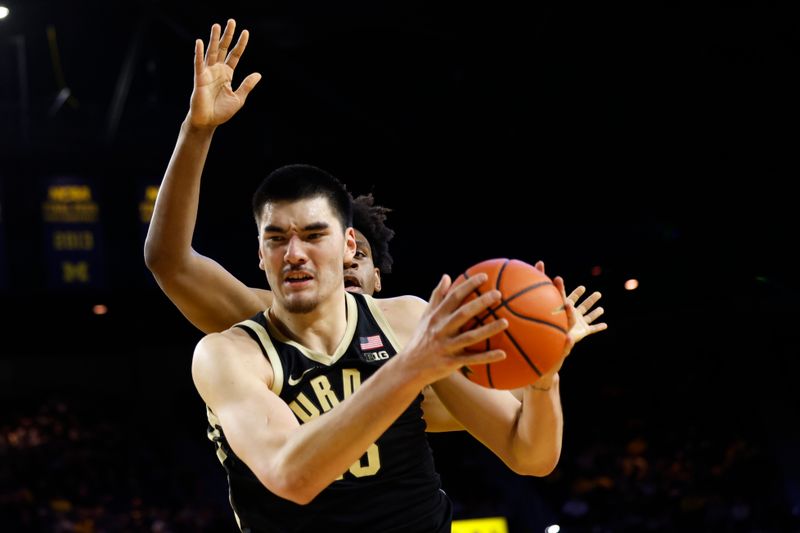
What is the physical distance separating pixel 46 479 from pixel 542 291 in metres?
9.82

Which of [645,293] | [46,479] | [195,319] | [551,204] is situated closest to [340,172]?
[551,204]

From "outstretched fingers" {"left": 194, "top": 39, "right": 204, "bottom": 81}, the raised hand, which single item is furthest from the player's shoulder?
"outstretched fingers" {"left": 194, "top": 39, "right": 204, "bottom": 81}

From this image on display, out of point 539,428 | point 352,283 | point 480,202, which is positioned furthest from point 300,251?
point 480,202

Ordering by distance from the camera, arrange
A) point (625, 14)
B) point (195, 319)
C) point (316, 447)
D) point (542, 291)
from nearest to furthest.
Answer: point (316, 447)
point (542, 291)
point (195, 319)
point (625, 14)

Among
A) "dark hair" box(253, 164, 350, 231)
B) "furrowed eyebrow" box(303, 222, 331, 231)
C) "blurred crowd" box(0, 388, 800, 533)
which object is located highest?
"dark hair" box(253, 164, 350, 231)

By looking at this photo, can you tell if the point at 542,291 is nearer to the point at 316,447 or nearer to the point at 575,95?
the point at 316,447

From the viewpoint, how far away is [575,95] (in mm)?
10422

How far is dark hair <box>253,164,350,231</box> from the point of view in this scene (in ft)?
8.95

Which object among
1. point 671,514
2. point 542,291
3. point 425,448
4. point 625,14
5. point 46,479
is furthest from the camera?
point 46,479

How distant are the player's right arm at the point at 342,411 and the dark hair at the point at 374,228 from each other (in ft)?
6.10

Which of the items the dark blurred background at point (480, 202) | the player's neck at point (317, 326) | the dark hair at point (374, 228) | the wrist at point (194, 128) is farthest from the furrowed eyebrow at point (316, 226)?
the dark blurred background at point (480, 202)

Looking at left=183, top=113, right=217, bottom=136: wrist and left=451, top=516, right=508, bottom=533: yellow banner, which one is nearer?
left=183, top=113, right=217, bottom=136: wrist

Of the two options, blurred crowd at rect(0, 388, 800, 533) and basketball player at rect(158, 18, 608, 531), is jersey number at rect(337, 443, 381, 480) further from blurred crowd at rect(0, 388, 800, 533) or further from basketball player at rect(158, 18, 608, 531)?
blurred crowd at rect(0, 388, 800, 533)

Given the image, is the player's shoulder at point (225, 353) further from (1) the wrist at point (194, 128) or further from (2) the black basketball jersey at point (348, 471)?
(1) the wrist at point (194, 128)
